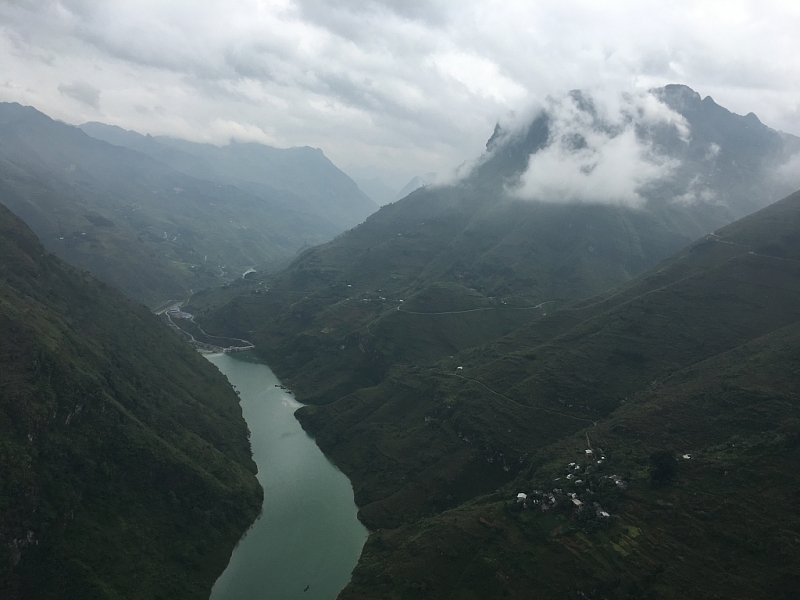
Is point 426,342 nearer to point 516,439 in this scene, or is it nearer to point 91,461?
point 516,439

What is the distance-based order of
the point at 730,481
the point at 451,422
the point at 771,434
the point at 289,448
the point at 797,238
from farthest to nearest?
the point at 797,238
the point at 289,448
the point at 451,422
the point at 771,434
the point at 730,481

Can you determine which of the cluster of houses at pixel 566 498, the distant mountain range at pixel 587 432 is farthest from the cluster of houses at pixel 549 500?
the distant mountain range at pixel 587 432

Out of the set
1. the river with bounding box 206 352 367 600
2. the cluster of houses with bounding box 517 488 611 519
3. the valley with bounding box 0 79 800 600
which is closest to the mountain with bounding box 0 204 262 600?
the valley with bounding box 0 79 800 600

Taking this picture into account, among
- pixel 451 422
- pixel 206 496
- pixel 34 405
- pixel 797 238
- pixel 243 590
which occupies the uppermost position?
pixel 797 238

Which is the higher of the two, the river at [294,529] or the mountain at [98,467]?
the mountain at [98,467]

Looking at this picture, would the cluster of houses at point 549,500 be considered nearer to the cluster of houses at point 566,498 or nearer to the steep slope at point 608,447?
the cluster of houses at point 566,498

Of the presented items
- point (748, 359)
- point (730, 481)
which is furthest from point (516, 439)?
point (748, 359)

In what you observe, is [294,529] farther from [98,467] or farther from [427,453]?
[98,467]
